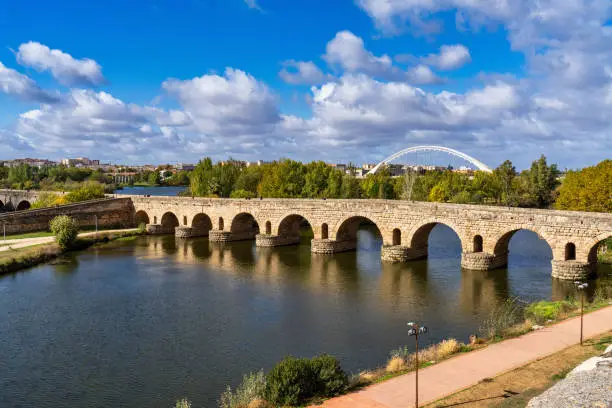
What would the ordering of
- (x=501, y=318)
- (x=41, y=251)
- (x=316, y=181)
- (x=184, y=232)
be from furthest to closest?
(x=316, y=181)
(x=184, y=232)
(x=41, y=251)
(x=501, y=318)

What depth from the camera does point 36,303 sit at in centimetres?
2392

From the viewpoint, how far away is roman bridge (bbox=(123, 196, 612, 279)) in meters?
26.8

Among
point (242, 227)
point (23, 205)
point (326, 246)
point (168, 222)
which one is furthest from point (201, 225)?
point (23, 205)

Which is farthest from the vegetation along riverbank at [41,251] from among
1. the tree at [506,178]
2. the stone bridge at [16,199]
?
the tree at [506,178]

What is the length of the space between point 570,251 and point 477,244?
5289 mm

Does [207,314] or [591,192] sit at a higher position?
[591,192]

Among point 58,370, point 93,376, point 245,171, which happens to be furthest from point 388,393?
point 245,171

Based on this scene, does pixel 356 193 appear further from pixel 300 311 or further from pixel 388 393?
pixel 388 393

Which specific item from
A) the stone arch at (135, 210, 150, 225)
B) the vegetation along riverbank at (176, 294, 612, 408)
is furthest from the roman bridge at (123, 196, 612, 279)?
the vegetation along riverbank at (176, 294, 612, 408)

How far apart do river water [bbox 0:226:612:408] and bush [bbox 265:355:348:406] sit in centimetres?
292

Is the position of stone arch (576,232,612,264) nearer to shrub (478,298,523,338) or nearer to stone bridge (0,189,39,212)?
shrub (478,298,523,338)

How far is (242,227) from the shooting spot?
4581cm

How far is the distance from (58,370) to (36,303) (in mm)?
9155

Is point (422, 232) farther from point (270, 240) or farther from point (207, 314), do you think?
point (207, 314)
